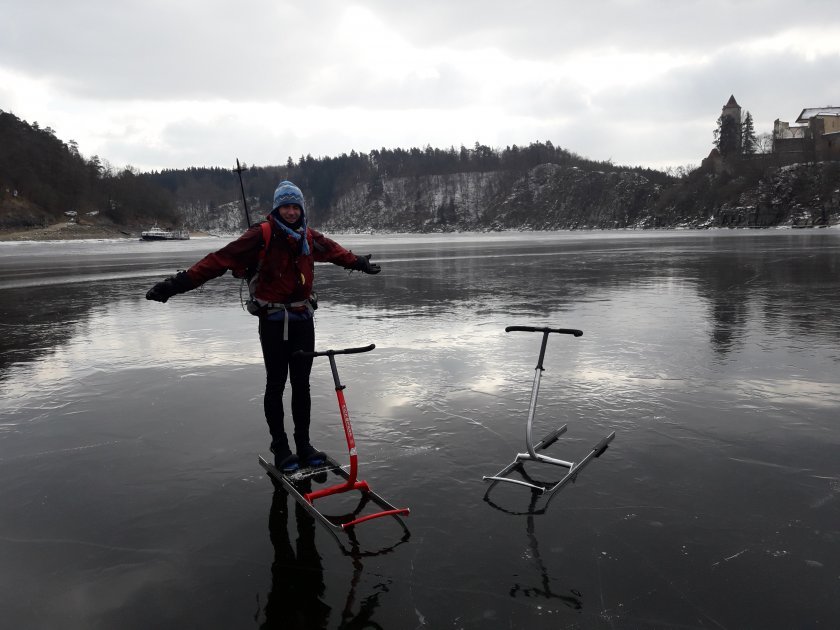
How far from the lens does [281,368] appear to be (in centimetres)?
438

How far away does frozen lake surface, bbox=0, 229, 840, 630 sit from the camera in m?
2.80

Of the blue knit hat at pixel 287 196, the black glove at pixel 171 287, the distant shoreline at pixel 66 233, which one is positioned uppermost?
the distant shoreline at pixel 66 233

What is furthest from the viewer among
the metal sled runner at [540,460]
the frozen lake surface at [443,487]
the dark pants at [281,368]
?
the dark pants at [281,368]

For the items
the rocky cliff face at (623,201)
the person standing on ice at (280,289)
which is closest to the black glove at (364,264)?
the person standing on ice at (280,289)

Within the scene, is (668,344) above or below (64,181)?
below

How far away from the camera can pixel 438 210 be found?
19450 cm

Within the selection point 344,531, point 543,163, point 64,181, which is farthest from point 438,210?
point 344,531

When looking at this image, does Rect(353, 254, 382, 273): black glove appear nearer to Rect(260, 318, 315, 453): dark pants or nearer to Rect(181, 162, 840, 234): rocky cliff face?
Rect(260, 318, 315, 453): dark pants

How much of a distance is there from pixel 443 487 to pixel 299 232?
2095 millimetres

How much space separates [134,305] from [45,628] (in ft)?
38.6

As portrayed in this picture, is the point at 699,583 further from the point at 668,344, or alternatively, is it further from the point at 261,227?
the point at 668,344

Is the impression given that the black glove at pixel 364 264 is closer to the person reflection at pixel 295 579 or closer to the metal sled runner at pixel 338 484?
the metal sled runner at pixel 338 484

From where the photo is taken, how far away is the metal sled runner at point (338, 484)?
3.45 m

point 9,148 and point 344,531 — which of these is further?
point 9,148
